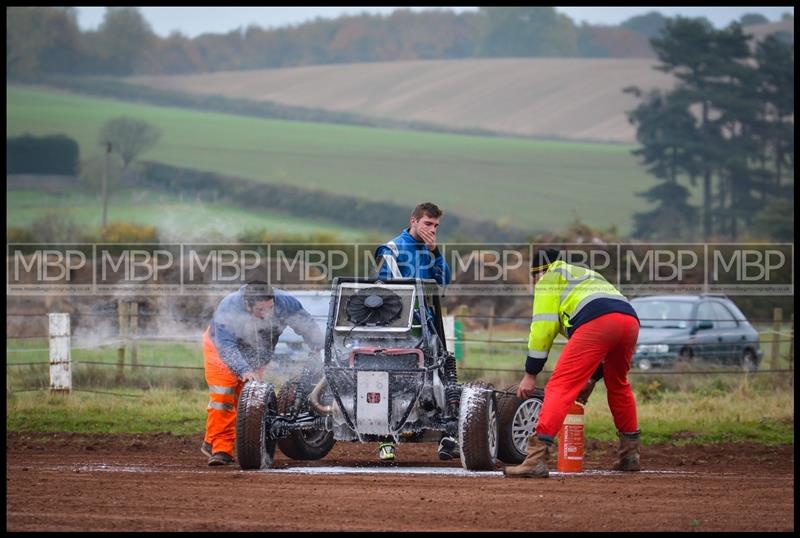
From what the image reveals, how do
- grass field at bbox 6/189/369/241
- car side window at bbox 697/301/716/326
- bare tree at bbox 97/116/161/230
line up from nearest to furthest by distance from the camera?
car side window at bbox 697/301/716/326, grass field at bbox 6/189/369/241, bare tree at bbox 97/116/161/230

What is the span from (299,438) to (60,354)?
742 centimetres

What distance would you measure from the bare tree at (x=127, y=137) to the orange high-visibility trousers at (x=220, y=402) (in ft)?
171

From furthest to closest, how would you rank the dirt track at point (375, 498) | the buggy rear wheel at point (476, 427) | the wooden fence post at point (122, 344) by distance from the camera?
the wooden fence post at point (122, 344) → the buggy rear wheel at point (476, 427) → the dirt track at point (375, 498)

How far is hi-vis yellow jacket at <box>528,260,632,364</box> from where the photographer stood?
443 inches

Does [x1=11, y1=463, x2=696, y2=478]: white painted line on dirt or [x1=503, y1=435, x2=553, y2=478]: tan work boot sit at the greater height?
[x1=503, y1=435, x2=553, y2=478]: tan work boot

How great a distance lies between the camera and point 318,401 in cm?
1210

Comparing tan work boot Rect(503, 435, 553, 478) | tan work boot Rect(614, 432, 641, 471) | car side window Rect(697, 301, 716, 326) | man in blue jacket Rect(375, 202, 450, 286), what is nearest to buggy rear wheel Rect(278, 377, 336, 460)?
man in blue jacket Rect(375, 202, 450, 286)

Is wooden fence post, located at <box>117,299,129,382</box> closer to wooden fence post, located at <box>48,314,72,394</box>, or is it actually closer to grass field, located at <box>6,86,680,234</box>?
wooden fence post, located at <box>48,314,72,394</box>

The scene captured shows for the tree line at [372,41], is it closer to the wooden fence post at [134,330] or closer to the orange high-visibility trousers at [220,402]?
the wooden fence post at [134,330]

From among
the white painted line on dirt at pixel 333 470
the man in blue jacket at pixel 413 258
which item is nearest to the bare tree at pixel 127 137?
the white painted line on dirt at pixel 333 470

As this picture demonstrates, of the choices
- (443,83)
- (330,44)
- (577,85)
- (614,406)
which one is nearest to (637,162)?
(577,85)

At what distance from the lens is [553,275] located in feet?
37.1

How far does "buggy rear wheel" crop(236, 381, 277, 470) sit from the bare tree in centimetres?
5299

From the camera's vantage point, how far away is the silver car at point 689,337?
23.5m
